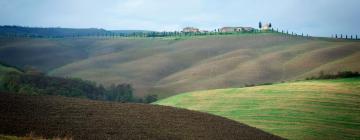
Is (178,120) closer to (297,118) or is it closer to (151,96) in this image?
(297,118)

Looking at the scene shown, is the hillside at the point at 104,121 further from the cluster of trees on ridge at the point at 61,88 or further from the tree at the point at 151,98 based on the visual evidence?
the tree at the point at 151,98

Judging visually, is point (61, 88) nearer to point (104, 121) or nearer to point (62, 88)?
point (62, 88)

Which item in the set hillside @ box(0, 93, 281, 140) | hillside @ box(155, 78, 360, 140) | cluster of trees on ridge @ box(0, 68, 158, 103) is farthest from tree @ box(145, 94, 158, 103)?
hillside @ box(0, 93, 281, 140)

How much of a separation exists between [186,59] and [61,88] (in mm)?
45736

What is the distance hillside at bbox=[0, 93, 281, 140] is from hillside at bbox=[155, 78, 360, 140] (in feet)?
16.9

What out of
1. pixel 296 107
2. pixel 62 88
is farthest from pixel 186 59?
pixel 296 107

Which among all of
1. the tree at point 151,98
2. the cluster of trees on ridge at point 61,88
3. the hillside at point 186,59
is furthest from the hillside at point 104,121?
the hillside at point 186,59

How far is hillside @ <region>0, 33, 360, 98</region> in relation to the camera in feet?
248

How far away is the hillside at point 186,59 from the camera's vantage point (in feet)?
248

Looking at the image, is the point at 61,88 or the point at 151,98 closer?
the point at 61,88

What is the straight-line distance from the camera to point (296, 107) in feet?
131

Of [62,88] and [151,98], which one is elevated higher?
[62,88]

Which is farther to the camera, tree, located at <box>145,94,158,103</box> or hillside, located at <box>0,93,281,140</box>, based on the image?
tree, located at <box>145,94,158,103</box>

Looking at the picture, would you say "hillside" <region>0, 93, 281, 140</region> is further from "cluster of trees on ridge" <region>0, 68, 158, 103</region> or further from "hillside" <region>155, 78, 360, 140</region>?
"cluster of trees on ridge" <region>0, 68, 158, 103</region>
